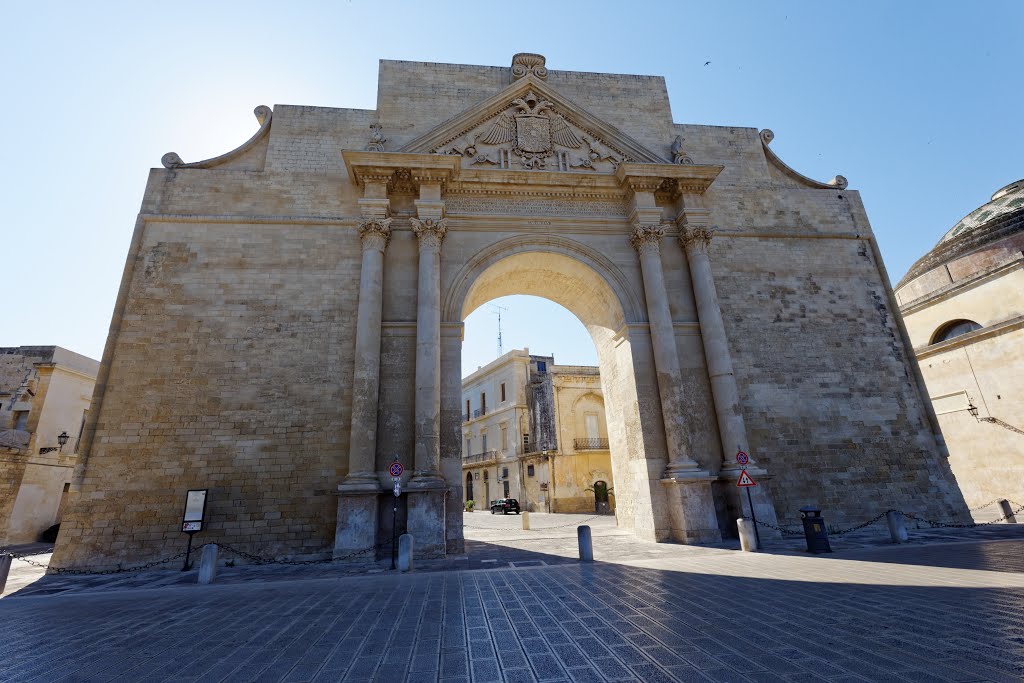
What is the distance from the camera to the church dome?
62.8 ft

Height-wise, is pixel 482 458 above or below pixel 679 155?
below

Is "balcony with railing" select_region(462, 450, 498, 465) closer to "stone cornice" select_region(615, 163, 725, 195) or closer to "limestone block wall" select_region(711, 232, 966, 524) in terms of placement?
"limestone block wall" select_region(711, 232, 966, 524)

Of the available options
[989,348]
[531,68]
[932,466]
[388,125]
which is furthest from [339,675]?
[989,348]

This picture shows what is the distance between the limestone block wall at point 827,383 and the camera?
38.7 ft

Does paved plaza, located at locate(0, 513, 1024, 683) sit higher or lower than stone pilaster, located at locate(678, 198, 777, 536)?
lower

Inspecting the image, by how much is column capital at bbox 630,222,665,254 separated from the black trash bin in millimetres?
7239

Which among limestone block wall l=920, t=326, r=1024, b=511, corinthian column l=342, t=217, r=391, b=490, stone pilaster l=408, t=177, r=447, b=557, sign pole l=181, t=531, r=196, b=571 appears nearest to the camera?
→ sign pole l=181, t=531, r=196, b=571

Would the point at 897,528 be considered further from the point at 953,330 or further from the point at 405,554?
the point at 953,330

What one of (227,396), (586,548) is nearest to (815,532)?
(586,548)

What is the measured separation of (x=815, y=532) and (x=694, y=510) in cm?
239

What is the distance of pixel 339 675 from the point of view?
332 cm

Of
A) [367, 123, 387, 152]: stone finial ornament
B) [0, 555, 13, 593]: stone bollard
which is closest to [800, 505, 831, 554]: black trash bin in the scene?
[367, 123, 387, 152]: stone finial ornament

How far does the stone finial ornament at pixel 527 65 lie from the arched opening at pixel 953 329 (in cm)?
1917

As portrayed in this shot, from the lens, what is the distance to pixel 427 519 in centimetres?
952
